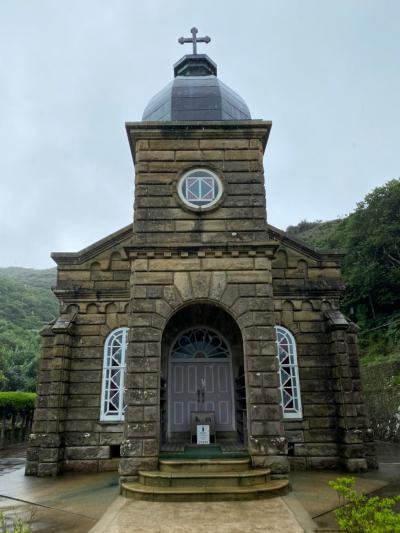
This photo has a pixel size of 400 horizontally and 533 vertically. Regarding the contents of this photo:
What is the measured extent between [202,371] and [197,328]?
1.23 m

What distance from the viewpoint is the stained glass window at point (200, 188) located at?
9.78 metres

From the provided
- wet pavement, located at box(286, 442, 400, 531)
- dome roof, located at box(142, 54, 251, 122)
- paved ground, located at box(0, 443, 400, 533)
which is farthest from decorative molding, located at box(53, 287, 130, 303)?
wet pavement, located at box(286, 442, 400, 531)

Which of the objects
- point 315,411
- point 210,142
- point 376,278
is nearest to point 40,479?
point 315,411

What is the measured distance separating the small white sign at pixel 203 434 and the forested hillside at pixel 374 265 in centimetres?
1704

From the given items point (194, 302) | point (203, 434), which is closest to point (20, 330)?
point (203, 434)

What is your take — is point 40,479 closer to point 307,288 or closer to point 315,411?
point 315,411

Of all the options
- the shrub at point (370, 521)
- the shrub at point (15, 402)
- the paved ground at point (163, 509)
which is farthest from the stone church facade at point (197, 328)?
the shrub at point (15, 402)

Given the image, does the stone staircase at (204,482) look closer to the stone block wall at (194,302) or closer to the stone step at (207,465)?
the stone step at (207,465)

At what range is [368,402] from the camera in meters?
19.2

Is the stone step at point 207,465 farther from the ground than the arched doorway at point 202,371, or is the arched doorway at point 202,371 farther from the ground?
the arched doorway at point 202,371

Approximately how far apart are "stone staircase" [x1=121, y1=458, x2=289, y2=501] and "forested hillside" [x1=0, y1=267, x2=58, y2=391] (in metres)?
19.5

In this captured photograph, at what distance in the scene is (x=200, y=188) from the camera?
9922mm

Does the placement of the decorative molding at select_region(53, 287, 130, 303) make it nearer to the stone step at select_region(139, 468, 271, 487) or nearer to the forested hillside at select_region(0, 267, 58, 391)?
the stone step at select_region(139, 468, 271, 487)

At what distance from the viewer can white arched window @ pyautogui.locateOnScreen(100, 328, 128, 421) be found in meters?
10.9
